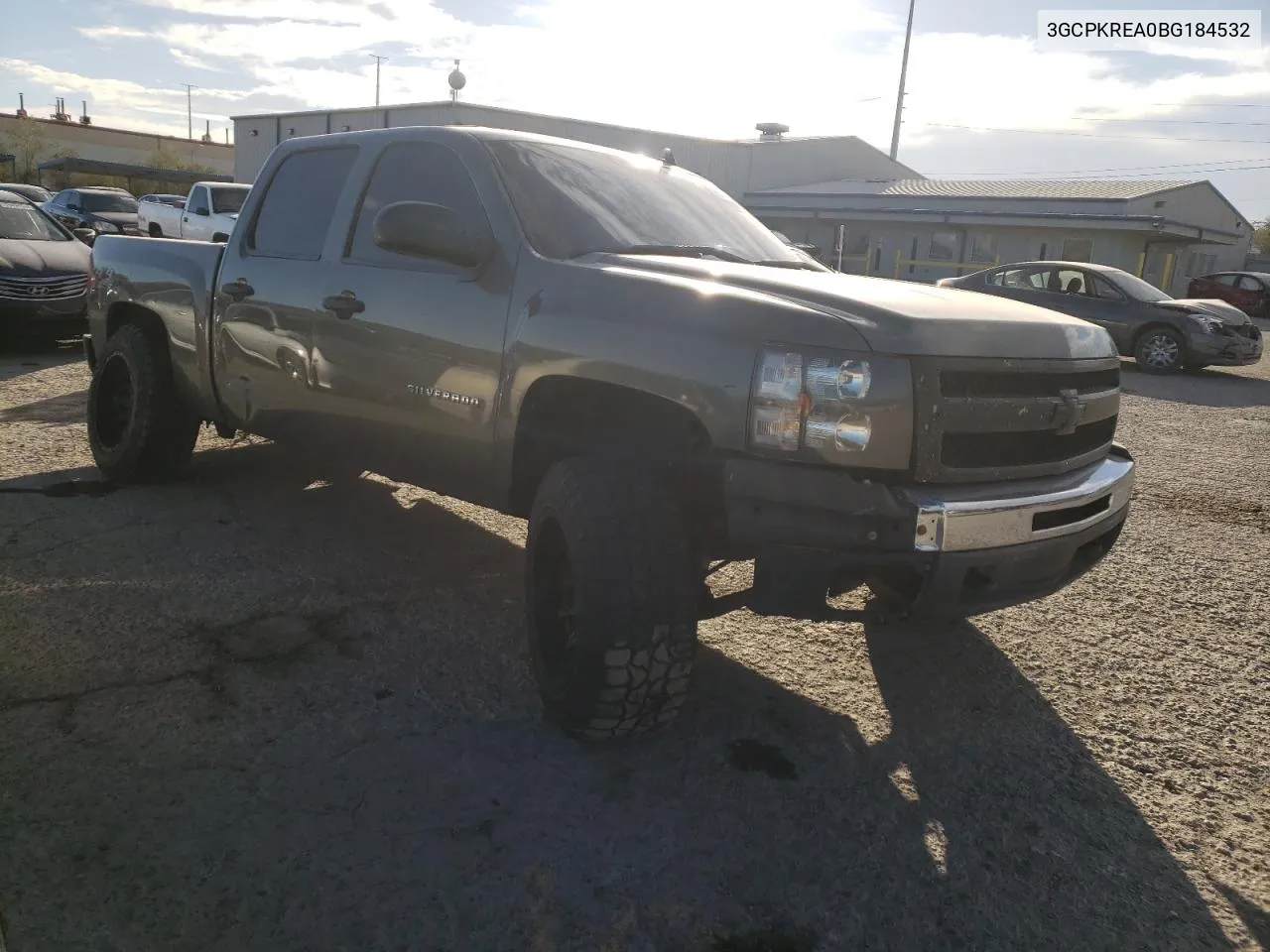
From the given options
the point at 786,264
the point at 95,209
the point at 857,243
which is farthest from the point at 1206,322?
the point at 95,209

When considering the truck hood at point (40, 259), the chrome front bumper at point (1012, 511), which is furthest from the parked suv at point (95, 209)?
the chrome front bumper at point (1012, 511)

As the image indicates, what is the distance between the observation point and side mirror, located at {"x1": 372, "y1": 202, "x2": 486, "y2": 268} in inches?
124

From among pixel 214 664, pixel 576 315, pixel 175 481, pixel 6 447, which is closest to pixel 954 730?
pixel 576 315

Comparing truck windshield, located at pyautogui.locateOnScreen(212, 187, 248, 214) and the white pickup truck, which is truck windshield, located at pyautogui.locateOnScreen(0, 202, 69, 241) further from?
truck windshield, located at pyautogui.locateOnScreen(212, 187, 248, 214)

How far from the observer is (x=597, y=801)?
2.62 m

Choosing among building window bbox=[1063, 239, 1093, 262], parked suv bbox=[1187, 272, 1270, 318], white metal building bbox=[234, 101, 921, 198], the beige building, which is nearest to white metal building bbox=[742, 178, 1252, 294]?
building window bbox=[1063, 239, 1093, 262]

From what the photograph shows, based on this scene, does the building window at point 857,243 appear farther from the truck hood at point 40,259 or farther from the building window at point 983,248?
the truck hood at point 40,259

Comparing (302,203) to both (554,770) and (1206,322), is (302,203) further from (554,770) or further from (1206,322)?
(1206,322)

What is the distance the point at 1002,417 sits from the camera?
2.69 meters

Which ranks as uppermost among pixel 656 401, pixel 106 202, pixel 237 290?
pixel 106 202

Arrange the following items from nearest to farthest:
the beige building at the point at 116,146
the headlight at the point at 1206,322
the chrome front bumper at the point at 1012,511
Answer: the chrome front bumper at the point at 1012,511, the headlight at the point at 1206,322, the beige building at the point at 116,146

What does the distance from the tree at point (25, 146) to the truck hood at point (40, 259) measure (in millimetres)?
55010

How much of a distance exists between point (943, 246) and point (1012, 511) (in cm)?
3192

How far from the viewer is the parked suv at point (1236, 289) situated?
30344 millimetres
